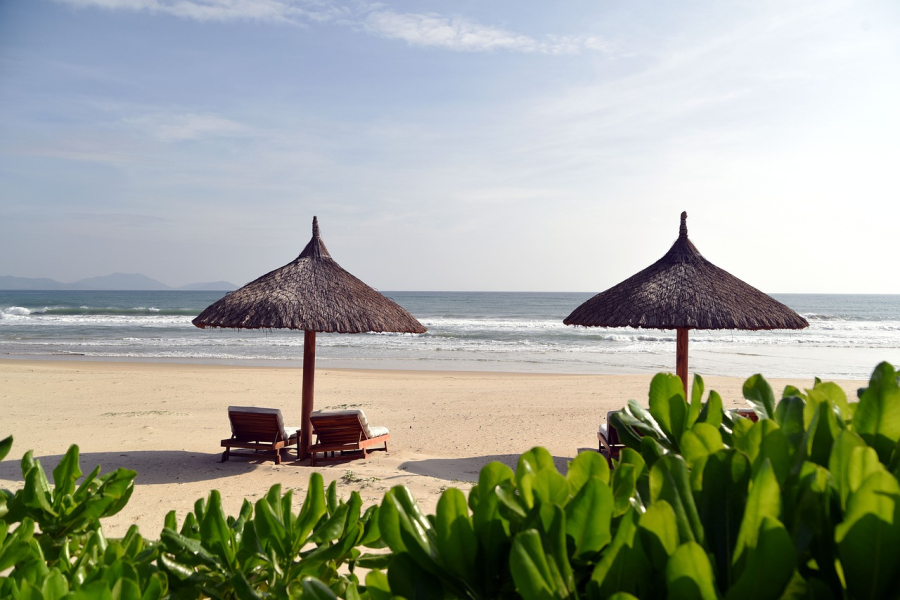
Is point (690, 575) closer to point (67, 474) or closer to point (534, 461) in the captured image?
point (534, 461)

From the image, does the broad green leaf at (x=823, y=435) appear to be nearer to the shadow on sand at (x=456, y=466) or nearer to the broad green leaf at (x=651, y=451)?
the broad green leaf at (x=651, y=451)

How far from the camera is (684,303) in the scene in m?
7.77

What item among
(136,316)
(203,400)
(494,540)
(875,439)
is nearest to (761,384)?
(875,439)

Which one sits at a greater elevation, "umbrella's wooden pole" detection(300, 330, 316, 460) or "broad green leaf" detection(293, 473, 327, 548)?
"broad green leaf" detection(293, 473, 327, 548)

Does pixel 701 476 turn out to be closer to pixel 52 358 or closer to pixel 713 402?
pixel 713 402

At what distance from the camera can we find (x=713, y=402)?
958 mm

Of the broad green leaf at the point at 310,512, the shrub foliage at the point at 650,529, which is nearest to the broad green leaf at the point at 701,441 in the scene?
the shrub foliage at the point at 650,529

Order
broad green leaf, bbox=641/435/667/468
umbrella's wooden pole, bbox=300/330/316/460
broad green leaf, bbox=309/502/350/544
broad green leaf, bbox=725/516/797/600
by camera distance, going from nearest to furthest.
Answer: broad green leaf, bbox=725/516/797/600 → broad green leaf, bbox=641/435/667/468 → broad green leaf, bbox=309/502/350/544 → umbrella's wooden pole, bbox=300/330/316/460

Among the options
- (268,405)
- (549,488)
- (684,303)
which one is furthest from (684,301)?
(549,488)

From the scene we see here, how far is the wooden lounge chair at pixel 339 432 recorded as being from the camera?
23.1 feet

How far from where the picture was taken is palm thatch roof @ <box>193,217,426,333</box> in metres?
7.47

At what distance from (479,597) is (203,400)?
11959mm

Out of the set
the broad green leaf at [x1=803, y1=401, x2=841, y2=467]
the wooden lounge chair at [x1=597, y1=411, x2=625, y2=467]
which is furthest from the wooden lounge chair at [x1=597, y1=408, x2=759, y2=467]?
the broad green leaf at [x1=803, y1=401, x2=841, y2=467]

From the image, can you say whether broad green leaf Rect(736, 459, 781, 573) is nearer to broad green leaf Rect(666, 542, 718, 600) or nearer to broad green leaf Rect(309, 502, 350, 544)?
broad green leaf Rect(666, 542, 718, 600)
